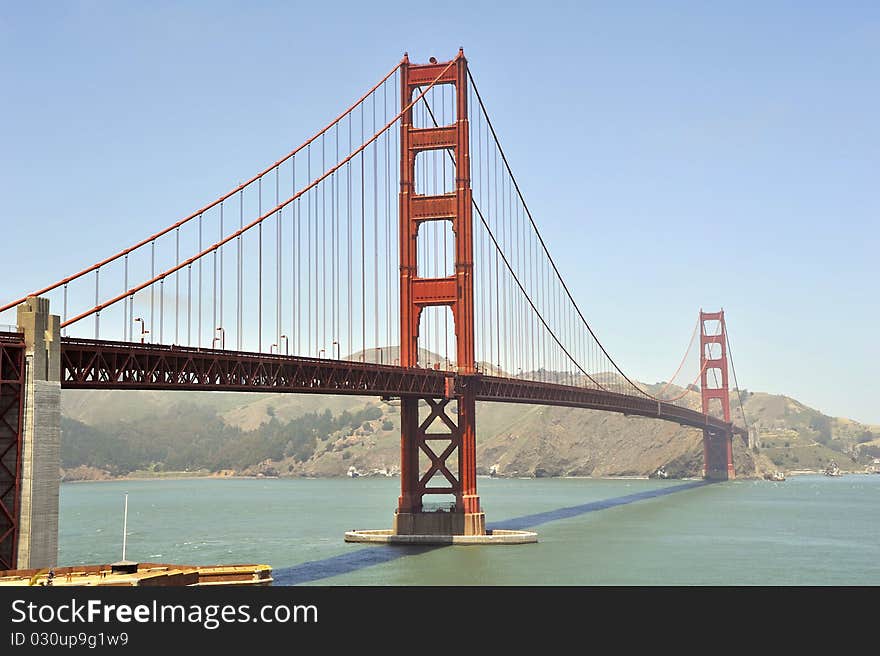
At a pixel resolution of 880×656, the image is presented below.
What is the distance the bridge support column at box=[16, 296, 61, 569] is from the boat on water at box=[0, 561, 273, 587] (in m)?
1.08

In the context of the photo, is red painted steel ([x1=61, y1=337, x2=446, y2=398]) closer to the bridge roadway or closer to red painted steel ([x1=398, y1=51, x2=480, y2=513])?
the bridge roadway

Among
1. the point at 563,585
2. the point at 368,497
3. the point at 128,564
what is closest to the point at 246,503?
the point at 368,497

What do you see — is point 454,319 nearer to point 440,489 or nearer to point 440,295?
point 440,295

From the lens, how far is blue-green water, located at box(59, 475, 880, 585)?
53188mm

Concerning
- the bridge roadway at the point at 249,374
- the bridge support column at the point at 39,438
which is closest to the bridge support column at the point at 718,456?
the bridge roadway at the point at 249,374

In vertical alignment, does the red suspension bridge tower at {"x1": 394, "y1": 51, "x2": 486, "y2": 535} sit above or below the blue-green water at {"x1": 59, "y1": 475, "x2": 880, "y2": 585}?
above

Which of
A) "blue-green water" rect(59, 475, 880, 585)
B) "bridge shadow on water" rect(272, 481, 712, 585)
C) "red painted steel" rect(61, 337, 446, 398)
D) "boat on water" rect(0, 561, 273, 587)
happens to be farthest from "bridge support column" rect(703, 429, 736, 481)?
"boat on water" rect(0, 561, 273, 587)

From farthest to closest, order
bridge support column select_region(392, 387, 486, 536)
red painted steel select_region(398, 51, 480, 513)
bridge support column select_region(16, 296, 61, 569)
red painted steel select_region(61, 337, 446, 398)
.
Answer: red painted steel select_region(398, 51, 480, 513)
bridge support column select_region(392, 387, 486, 536)
red painted steel select_region(61, 337, 446, 398)
bridge support column select_region(16, 296, 61, 569)

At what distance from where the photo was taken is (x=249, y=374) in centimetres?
4975

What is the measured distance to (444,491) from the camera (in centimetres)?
6750
